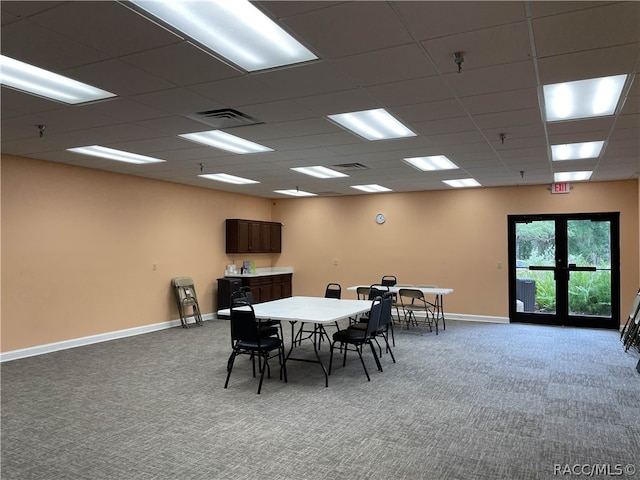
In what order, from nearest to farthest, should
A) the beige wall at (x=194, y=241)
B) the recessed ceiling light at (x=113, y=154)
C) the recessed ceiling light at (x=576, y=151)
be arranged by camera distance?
the recessed ceiling light at (x=576, y=151), the recessed ceiling light at (x=113, y=154), the beige wall at (x=194, y=241)

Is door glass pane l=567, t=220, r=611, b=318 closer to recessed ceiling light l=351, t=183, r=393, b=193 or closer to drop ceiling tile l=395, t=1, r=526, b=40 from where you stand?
recessed ceiling light l=351, t=183, r=393, b=193

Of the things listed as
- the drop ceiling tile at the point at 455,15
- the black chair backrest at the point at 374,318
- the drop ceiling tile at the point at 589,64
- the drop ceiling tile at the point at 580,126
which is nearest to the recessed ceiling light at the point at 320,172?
the black chair backrest at the point at 374,318

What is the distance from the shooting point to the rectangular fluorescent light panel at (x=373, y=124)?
4.48m

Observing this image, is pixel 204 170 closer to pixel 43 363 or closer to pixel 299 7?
pixel 43 363

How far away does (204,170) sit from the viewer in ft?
24.1

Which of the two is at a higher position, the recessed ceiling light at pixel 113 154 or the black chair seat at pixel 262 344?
the recessed ceiling light at pixel 113 154

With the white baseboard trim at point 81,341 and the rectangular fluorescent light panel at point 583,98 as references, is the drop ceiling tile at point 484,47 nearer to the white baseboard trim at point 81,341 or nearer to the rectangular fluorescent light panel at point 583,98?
the rectangular fluorescent light panel at point 583,98

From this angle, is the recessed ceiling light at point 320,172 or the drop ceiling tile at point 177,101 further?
the recessed ceiling light at point 320,172

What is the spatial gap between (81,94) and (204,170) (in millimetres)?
3518

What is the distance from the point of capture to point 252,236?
10.5 meters

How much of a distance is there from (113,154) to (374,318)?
4255mm

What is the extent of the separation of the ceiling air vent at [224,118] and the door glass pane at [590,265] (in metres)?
7.06

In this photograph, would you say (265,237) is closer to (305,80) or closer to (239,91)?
(239,91)

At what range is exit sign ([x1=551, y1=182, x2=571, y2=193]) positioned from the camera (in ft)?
28.1
